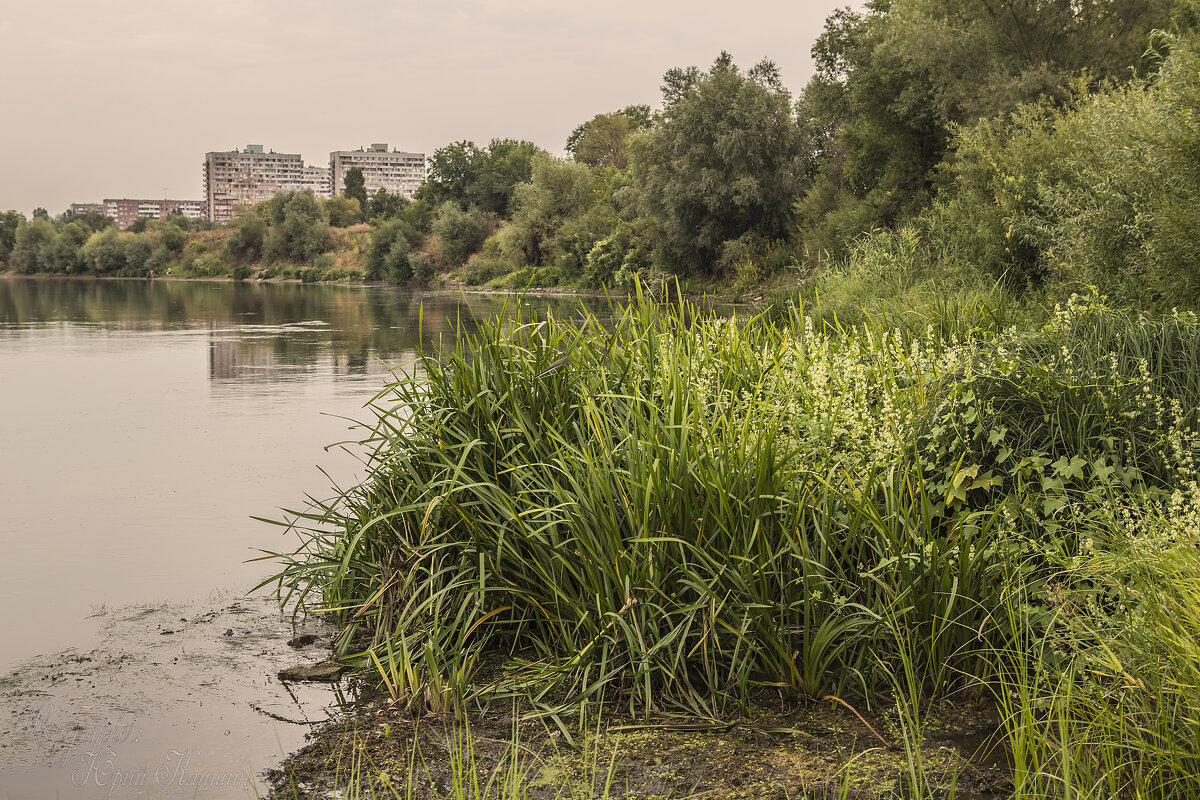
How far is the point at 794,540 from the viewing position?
13.8 ft

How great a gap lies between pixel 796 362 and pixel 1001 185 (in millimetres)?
10639

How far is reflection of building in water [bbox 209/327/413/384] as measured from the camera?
17.4 m

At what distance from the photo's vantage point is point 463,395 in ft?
17.7

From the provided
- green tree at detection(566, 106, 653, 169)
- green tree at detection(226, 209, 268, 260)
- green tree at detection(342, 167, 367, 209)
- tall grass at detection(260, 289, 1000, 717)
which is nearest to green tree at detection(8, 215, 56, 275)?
green tree at detection(226, 209, 268, 260)

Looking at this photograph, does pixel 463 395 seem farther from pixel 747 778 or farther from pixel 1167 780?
pixel 1167 780

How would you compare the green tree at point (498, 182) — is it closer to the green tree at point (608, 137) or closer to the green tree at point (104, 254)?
the green tree at point (608, 137)

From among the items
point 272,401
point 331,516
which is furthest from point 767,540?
point 272,401

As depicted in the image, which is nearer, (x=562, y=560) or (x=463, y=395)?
(x=562, y=560)

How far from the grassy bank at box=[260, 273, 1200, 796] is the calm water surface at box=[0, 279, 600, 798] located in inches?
28.5

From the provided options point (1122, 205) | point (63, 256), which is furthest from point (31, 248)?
point (1122, 205)

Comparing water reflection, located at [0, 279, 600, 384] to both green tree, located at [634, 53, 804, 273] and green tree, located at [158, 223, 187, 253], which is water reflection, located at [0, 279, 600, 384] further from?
green tree, located at [158, 223, 187, 253]

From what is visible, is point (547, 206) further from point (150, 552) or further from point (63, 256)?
point (63, 256)

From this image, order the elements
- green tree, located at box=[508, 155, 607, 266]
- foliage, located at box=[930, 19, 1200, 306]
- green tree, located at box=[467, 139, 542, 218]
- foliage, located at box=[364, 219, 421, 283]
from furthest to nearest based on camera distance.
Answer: green tree, located at box=[467, 139, 542, 218] → foliage, located at box=[364, 219, 421, 283] → green tree, located at box=[508, 155, 607, 266] → foliage, located at box=[930, 19, 1200, 306]

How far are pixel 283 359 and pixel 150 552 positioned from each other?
13.8 meters
